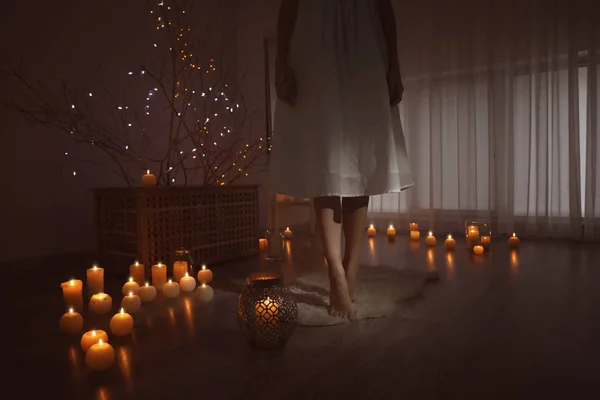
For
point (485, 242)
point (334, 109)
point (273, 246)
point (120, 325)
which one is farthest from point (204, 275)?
point (485, 242)

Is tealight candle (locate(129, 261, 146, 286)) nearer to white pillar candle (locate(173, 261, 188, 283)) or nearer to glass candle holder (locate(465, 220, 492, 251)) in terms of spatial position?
white pillar candle (locate(173, 261, 188, 283))

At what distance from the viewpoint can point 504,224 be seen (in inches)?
118

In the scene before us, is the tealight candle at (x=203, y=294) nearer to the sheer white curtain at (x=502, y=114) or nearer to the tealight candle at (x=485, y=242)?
the tealight candle at (x=485, y=242)

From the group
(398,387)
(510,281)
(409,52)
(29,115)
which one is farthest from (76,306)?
(409,52)

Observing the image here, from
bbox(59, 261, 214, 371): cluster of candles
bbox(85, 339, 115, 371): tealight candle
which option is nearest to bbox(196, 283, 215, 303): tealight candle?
bbox(59, 261, 214, 371): cluster of candles

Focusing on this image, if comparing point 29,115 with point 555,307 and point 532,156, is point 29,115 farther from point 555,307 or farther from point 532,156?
point 532,156

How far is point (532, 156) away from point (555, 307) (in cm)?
180

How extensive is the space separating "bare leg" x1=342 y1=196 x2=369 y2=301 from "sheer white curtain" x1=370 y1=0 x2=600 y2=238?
192cm

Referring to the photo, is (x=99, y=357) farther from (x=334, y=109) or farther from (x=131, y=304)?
(x=334, y=109)

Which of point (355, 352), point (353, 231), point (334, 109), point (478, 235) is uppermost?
point (334, 109)

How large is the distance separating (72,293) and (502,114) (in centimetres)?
270

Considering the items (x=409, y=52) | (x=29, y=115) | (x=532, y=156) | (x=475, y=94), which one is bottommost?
(x=532, y=156)

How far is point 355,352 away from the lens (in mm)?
1062

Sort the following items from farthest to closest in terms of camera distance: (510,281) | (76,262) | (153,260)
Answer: (76,262) → (153,260) → (510,281)
